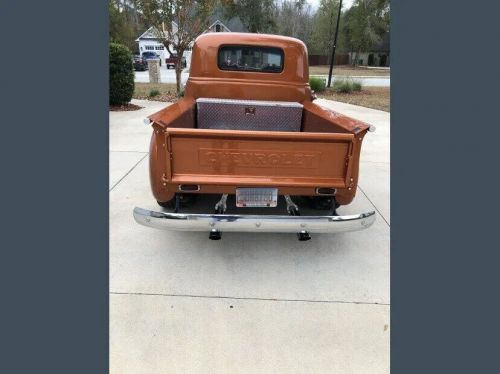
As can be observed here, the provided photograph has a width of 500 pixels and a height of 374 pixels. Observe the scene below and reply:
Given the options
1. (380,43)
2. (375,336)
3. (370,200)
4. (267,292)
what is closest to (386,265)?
(375,336)

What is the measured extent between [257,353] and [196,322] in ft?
1.67

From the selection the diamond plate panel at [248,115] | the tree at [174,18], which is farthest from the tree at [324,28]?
the diamond plate panel at [248,115]

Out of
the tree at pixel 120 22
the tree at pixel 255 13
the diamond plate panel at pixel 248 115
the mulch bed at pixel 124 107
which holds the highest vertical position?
the tree at pixel 255 13

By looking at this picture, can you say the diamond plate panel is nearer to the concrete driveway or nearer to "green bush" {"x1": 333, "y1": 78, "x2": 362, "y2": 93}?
the concrete driveway

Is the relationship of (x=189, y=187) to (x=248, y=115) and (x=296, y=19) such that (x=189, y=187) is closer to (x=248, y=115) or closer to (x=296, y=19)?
(x=248, y=115)

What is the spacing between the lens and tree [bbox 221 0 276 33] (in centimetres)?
4069

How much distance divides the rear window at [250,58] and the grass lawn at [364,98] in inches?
365

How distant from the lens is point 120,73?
10.9 metres

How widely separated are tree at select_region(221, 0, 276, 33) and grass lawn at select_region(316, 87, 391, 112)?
2716 cm

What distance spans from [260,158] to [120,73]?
9.35 m

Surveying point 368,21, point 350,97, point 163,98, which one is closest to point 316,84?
point 350,97

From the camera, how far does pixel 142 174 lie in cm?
548

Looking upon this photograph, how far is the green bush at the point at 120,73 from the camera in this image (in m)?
10.7

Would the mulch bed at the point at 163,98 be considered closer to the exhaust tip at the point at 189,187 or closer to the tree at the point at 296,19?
the exhaust tip at the point at 189,187
